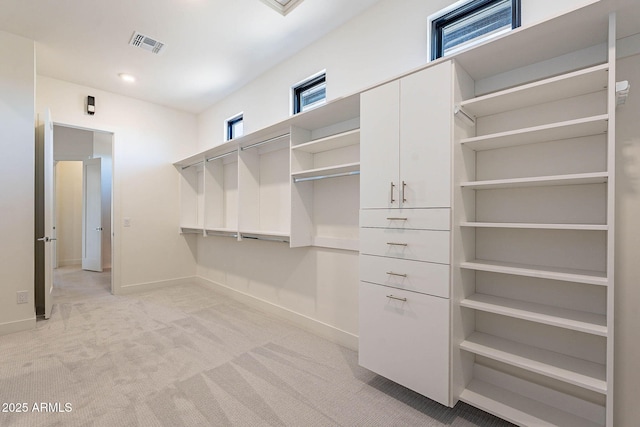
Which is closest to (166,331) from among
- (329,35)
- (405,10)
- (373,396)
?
(373,396)

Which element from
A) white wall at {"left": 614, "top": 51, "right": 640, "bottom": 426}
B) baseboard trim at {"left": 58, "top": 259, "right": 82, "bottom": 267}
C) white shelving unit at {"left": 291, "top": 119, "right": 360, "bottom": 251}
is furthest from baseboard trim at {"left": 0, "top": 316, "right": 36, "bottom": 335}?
baseboard trim at {"left": 58, "top": 259, "right": 82, "bottom": 267}

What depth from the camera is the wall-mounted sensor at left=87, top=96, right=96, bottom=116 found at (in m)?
4.23

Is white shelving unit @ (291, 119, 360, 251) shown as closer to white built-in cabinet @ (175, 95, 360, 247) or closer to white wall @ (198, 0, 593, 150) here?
white built-in cabinet @ (175, 95, 360, 247)

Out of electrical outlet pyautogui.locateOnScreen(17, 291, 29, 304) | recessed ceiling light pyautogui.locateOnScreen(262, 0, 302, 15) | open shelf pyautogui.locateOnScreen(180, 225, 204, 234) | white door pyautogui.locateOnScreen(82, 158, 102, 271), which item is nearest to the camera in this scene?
recessed ceiling light pyautogui.locateOnScreen(262, 0, 302, 15)

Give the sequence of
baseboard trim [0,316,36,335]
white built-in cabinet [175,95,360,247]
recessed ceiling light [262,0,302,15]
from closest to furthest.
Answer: recessed ceiling light [262,0,302,15], white built-in cabinet [175,95,360,247], baseboard trim [0,316,36,335]

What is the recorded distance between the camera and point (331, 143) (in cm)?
272

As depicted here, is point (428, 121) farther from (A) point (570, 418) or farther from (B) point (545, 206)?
(A) point (570, 418)

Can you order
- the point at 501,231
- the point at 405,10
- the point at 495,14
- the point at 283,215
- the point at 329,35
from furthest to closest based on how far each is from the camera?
the point at 283,215 → the point at 329,35 → the point at 405,10 → the point at 495,14 → the point at 501,231

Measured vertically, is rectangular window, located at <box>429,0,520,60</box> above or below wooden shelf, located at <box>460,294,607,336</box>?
above

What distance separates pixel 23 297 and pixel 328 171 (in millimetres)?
3592

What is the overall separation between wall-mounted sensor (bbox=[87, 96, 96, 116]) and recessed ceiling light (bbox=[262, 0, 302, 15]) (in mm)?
3330

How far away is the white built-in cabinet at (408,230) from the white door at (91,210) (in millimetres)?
7073

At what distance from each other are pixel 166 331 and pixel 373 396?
2296 millimetres

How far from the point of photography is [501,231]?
75.2 inches
